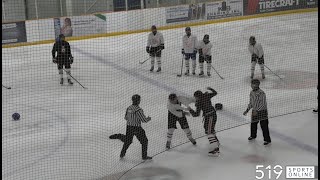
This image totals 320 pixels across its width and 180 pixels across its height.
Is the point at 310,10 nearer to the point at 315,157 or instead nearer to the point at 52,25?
the point at 52,25

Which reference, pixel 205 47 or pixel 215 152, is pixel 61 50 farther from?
pixel 215 152

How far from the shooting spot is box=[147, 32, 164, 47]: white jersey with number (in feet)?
32.1

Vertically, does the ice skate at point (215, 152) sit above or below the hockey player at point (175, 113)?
below

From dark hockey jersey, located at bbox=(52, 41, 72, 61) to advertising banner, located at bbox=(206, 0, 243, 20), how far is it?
5545 millimetres

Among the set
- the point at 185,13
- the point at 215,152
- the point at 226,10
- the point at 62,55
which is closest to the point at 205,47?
the point at 62,55

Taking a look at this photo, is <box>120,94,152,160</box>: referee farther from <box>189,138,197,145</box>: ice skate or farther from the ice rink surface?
<box>189,138,197,145</box>: ice skate

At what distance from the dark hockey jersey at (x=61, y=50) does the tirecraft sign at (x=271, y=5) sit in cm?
642

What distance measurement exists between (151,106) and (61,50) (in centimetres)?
249

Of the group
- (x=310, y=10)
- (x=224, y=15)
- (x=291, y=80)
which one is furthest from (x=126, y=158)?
(x=310, y=10)

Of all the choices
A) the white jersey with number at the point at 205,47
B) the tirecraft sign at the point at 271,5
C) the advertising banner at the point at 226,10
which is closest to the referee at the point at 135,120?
the white jersey with number at the point at 205,47

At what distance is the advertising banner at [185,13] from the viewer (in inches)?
526

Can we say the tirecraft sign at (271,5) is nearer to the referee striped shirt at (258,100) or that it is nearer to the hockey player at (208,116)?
the referee striped shirt at (258,100)

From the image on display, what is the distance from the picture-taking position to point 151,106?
7645 mm

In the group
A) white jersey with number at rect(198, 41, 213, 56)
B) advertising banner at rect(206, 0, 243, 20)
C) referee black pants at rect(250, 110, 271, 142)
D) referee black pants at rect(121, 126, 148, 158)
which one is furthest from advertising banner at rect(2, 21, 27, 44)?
referee black pants at rect(250, 110, 271, 142)
